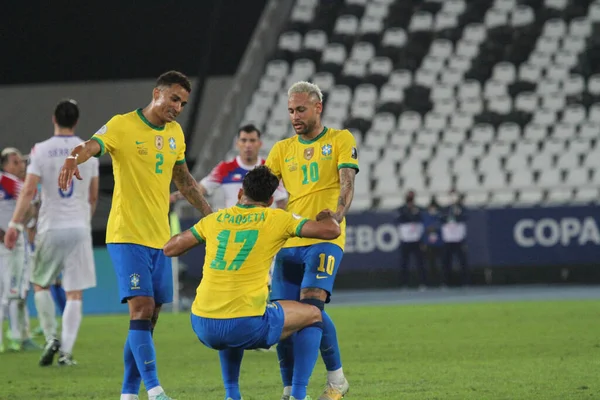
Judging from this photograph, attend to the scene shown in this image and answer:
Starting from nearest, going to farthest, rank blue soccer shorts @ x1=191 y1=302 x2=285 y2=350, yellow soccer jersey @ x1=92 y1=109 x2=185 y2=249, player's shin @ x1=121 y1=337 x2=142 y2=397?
blue soccer shorts @ x1=191 y1=302 x2=285 y2=350, player's shin @ x1=121 y1=337 x2=142 y2=397, yellow soccer jersey @ x1=92 y1=109 x2=185 y2=249

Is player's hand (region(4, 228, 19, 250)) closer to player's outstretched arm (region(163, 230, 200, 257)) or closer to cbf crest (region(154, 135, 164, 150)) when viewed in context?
cbf crest (region(154, 135, 164, 150))

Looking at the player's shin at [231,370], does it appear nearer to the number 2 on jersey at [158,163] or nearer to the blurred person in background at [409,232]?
the number 2 on jersey at [158,163]

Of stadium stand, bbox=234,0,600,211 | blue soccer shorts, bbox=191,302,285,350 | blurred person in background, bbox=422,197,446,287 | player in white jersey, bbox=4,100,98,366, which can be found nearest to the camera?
blue soccer shorts, bbox=191,302,285,350

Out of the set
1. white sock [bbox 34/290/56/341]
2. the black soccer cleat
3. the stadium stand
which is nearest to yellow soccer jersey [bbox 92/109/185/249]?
the black soccer cleat

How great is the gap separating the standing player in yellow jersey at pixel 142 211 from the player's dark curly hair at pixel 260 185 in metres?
0.88

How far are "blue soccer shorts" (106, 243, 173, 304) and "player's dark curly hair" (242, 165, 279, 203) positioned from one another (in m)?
0.93

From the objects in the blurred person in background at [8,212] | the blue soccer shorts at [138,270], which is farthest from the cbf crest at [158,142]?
the blurred person in background at [8,212]

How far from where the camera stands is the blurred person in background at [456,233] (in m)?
22.0

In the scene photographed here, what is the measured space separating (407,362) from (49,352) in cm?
333

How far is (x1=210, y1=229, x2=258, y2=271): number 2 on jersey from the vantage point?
22.1 feet

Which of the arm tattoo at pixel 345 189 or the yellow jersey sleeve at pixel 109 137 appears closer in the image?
the yellow jersey sleeve at pixel 109 137

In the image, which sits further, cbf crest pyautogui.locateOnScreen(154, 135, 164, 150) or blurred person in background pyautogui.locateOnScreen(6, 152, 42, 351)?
blurred person in background pyautogui.locateOnScreen(6, 152, 42, 351)

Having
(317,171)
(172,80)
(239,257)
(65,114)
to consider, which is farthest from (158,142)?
(65,114)

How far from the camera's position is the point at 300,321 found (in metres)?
7.00
